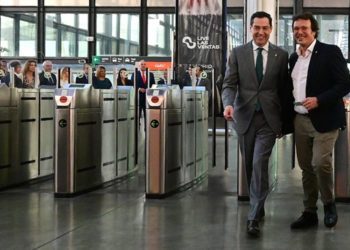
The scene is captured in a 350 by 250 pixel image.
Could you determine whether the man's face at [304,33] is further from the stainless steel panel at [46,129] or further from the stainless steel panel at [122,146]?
the stainless steel panel at [46,129]

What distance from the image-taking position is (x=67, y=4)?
67.6 feet

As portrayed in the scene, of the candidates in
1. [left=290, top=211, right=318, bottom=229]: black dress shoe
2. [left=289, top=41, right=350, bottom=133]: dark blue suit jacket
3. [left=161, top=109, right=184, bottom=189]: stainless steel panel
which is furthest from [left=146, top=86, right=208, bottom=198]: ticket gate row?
[left=289, top=41, right=350, bottom=133]: dark blue suit jacket

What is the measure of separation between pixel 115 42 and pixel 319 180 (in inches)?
661

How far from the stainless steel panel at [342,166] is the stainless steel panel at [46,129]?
3.41m

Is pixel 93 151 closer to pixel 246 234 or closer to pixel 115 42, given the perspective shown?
pixel 246 234

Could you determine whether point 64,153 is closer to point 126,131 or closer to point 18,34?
point 126,131

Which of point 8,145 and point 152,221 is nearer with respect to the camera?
point 152,221

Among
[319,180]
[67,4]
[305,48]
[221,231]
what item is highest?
[67,4]

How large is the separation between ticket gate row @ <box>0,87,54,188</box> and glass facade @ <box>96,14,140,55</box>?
1309 cm

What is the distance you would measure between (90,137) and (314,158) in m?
2.88

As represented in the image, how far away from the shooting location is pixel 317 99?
4.43 meters

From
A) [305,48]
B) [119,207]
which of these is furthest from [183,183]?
[305,48]

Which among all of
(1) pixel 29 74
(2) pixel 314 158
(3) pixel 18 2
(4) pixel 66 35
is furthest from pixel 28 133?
(3) pixel 18 2

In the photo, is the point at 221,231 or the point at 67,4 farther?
the point at 67,4
